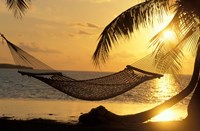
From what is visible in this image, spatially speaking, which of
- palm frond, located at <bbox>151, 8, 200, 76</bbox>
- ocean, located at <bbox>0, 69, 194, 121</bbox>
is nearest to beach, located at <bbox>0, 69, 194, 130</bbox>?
ocean, located at <bbox>0, 69, 194, 121</bbox>

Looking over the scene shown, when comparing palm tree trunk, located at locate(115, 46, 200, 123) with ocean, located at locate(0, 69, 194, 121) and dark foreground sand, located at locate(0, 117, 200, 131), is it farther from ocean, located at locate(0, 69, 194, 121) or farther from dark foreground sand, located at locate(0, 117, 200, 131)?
ocean, located at locate(0, 69, 194, 121)

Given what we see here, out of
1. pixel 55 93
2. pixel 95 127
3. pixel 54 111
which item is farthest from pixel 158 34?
pixel 55 93

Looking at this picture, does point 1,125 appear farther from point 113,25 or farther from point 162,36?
point 162,36

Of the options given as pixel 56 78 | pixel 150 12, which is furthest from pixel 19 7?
pixel 150 12

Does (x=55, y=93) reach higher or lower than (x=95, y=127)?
higher

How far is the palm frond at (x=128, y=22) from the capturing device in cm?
694

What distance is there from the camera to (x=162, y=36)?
24.0 feet

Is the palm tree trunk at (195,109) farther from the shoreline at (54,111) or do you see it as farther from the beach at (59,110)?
the shoreline at (54,111)

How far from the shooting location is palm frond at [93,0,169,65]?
694 cm

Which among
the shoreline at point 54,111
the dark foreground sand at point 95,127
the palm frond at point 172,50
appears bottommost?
the dark foreground sand at point 95,127

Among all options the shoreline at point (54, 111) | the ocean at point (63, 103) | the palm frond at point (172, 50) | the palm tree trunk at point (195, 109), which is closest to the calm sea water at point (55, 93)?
the ocean at point (63, 103)

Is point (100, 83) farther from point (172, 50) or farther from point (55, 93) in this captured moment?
point (55, 93)

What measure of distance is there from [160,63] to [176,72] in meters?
0.32

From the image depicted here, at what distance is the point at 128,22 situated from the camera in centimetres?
701
